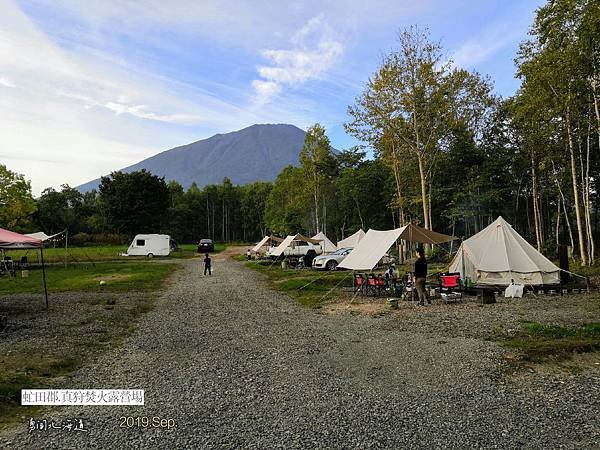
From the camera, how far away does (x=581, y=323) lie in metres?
9.32

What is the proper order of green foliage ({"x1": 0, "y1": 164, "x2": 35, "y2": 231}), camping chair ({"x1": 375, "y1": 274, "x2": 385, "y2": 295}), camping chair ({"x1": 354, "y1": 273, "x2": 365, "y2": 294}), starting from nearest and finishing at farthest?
1. camping chair ({"x1": 375, "y1": 274, "x2": 385, "y2": 295})
2. camping chair ({"x1": 354, "y1": 273, "x2": 365, "y2": 294})
3. green foliage ({"x1": 0, "y1": 164, "x2": 35, "y2": 231})

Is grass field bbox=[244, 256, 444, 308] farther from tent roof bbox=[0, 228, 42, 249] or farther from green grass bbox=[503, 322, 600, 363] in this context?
tent roof bbox=[0, 228, 42, 249]

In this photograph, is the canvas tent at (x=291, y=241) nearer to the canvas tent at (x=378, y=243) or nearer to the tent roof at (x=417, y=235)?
the canvas tent at (x=378, y=243)

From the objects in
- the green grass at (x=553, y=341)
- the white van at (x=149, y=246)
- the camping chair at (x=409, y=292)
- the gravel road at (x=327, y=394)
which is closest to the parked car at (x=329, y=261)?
the camping chair at (x=409, y=292)

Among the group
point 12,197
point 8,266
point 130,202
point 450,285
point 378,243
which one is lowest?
point 450,285

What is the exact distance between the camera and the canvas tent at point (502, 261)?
15078mm

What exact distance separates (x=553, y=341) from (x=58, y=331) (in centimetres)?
973

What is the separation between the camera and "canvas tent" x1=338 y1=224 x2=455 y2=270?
47.4ft

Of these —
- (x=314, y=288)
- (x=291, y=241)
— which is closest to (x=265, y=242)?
(x=291, y=241)

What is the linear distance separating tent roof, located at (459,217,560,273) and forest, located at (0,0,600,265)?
7.28 metres

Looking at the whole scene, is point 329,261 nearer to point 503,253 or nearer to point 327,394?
point 503,253

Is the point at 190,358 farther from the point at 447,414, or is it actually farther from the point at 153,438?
the point at 447,414

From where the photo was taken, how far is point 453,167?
108ft

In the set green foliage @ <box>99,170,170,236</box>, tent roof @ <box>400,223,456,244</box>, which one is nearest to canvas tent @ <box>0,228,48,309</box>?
tent roof @ <box>400,223,456,244</box>
